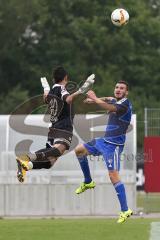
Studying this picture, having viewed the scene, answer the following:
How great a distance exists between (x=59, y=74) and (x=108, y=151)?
196 cm

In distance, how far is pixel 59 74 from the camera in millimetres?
16703

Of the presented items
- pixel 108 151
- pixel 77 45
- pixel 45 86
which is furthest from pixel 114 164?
pixel 77 45

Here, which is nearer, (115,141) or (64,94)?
(64,94)

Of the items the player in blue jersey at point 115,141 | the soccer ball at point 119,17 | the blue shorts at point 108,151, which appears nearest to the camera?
the player in blue jersey at point 115,141

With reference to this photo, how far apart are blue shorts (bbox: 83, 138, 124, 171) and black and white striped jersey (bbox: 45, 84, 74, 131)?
0.86 meters

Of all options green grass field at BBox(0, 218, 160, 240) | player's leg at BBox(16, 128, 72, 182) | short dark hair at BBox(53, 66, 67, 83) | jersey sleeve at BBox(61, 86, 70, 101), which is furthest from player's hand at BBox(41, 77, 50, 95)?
green grass field at BBox(0, 218, 160, 240)

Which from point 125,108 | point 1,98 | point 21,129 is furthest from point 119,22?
point 1,98

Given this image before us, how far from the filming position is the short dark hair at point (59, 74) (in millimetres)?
16562

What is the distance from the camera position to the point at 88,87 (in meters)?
15.8

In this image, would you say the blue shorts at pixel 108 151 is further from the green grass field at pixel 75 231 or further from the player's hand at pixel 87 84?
the player's hand at pixel 87 84

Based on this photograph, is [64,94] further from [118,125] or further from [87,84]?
[118,125]

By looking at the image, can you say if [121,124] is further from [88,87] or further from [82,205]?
[82,205]

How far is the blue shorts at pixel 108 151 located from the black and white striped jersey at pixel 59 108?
86 cm

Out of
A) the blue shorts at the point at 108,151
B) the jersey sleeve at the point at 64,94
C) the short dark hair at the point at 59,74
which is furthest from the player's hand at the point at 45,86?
the blue shorts at the point at 108,151
